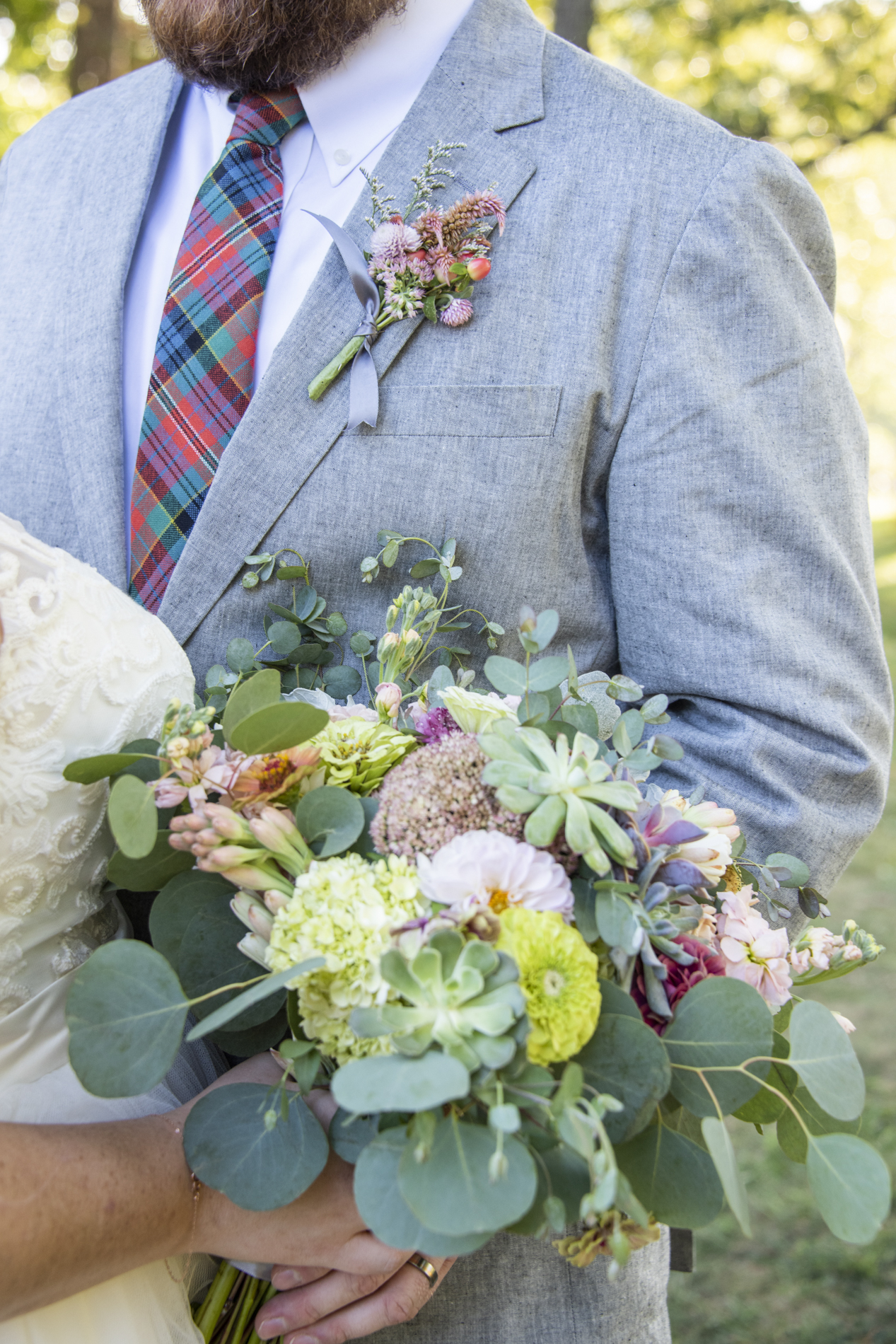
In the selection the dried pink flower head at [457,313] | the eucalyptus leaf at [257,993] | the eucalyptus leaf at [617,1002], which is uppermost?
the dried pink flower head at [457,313]

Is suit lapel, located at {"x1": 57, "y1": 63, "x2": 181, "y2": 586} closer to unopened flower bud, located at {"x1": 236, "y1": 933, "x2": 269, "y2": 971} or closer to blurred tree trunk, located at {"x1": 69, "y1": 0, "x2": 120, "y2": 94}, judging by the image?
unopened flower bud, located at {"x1": 236, "y1": 933, "x2": 269, "y2": 971}

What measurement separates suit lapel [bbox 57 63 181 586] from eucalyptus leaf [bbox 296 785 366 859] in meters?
0.63

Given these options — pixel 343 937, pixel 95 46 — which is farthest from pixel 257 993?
pixel 95 46

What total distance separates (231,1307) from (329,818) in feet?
2.11

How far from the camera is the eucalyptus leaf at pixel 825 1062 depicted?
0.84 m

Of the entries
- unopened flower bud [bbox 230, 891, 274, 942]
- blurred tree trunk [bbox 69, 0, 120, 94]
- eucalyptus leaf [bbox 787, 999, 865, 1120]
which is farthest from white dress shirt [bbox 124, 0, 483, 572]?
blurred tree trunk [bbox 69, 0, 120, 94]

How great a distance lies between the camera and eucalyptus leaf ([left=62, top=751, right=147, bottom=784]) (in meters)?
0.90

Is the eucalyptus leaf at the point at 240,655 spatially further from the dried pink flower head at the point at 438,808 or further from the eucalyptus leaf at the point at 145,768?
the dried pink flower head at the point at 438,808

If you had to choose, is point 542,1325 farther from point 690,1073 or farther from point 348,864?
point 348,864

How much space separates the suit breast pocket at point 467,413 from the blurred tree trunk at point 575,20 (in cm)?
357

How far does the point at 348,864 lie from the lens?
2.75ft

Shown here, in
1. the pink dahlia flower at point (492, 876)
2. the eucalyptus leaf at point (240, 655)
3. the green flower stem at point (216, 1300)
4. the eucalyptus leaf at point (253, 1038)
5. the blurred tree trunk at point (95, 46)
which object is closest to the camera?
the pink dahlia flower at point (492, 876)

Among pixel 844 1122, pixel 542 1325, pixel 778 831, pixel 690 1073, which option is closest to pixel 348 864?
pixel 690 1073

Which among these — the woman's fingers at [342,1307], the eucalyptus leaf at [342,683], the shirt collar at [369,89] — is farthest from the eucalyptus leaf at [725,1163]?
the shirt collar at [369,89]
